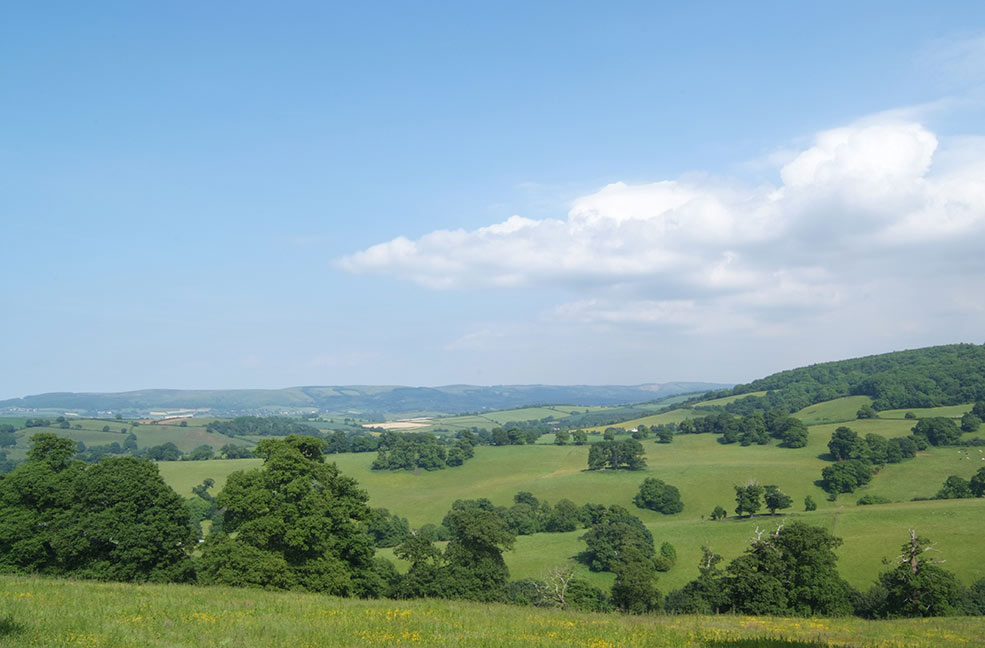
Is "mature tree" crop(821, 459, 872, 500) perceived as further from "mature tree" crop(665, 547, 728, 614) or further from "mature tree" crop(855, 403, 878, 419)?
"mature tree" crop(665, 547, 728, 614)

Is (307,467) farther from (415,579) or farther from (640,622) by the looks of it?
(640,622)

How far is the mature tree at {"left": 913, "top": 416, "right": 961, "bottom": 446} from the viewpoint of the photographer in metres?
141

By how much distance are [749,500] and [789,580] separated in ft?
205

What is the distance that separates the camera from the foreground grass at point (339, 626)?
52.2ft

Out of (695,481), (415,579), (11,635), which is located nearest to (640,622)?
(11,635)

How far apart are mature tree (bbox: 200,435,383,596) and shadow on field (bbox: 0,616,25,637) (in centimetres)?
1973

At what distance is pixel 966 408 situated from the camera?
176000 millimetres

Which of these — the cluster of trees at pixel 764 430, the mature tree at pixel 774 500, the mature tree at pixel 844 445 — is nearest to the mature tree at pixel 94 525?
the mature tree at pixel 774 500

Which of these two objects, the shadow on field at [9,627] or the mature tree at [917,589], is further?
the mature tree at [917,589]

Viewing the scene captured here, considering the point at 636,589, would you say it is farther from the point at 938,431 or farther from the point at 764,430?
the point at 764,430

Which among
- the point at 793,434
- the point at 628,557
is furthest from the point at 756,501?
the point at 793,434

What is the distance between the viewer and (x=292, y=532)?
35938 mm

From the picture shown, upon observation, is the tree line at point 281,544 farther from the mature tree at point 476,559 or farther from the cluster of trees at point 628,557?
the cluster of trees at point 628,557

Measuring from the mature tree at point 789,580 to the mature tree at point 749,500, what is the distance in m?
58.7
